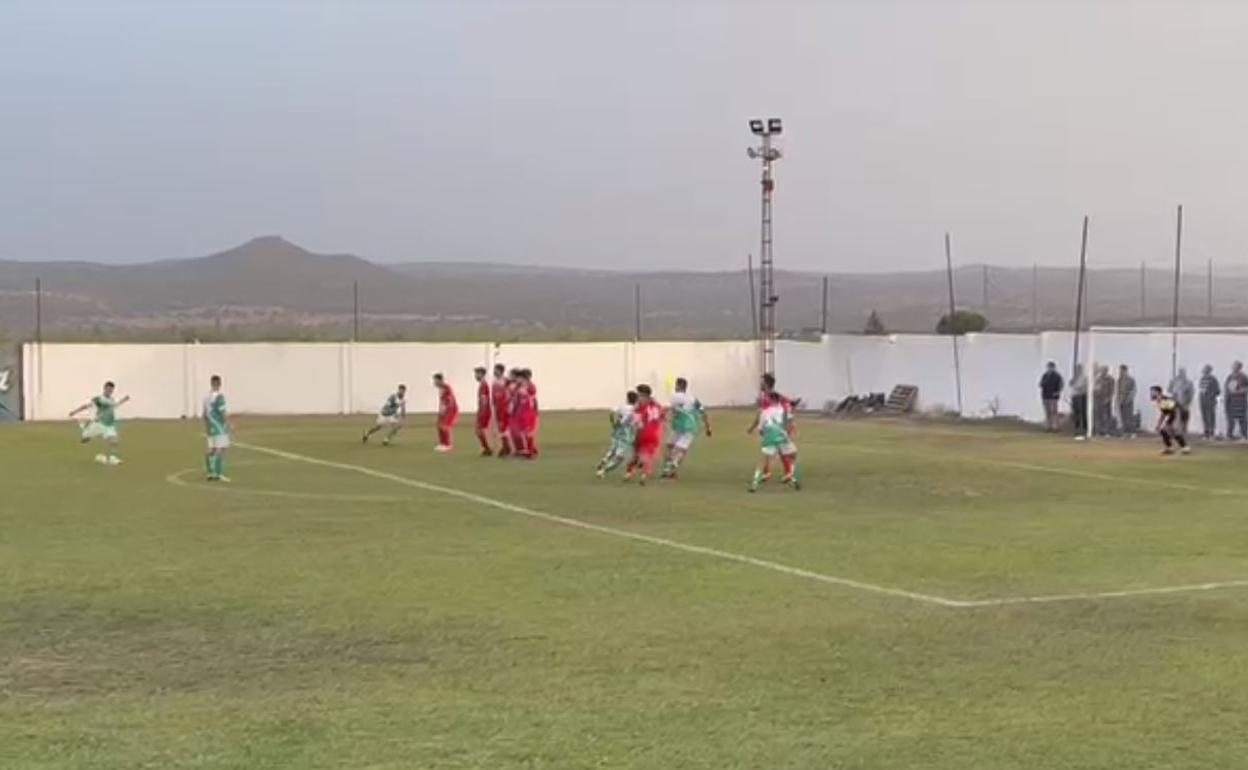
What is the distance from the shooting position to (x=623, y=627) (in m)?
12.7

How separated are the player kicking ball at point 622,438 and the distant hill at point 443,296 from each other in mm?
53325

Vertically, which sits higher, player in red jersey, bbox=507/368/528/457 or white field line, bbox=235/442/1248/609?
player in red jersey, bbox=507/368/528/457

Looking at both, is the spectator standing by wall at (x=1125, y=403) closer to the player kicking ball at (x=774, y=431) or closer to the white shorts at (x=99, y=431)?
the player kicking ball at (x=774, y=431)

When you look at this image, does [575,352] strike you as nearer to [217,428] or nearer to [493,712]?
[217,428]

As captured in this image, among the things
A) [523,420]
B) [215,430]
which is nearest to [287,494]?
[215,430]

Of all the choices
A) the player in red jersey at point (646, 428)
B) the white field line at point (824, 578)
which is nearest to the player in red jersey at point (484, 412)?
the player in red jersey at point (646, 428)

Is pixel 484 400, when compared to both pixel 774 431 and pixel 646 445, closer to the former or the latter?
pixel 646 445

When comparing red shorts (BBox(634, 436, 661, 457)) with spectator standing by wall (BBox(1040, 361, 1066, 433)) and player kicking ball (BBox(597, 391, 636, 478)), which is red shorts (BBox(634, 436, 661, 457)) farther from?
spectator standing by wall (BBox(1040, 361, 1066, 433))

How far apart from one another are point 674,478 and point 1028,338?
2017 cm

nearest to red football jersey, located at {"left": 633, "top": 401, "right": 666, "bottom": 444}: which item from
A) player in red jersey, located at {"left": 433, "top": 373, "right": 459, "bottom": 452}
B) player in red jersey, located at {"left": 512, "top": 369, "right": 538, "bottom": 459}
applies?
player in red jersey, located at {"left": 512, "top": 369, "right": 538, "bottom": 459}

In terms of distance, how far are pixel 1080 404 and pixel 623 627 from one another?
28557 millimetres

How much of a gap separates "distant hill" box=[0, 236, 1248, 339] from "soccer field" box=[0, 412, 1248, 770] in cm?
5946

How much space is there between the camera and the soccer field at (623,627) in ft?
30.2

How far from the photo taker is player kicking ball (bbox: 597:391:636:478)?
86.8 feet
